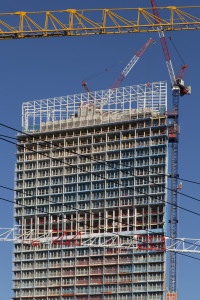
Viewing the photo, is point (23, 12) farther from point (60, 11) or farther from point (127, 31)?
point (127, 31)

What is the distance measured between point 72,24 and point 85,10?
3.72 meters

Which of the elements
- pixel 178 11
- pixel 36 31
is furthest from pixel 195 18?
pixel 36 31

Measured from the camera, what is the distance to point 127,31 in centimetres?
18900

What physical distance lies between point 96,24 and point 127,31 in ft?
20.4

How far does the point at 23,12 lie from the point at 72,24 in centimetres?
982

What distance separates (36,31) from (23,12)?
15.7 feet

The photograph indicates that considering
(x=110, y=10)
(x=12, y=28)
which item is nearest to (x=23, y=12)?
(x=12, y=28)

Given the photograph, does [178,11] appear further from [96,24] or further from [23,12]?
[23,12]

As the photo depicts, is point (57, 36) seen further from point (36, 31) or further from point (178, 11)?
point (178, 11)

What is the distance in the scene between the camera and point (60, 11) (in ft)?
617

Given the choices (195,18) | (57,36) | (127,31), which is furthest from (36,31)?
(195,18)

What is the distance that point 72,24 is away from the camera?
189 meters

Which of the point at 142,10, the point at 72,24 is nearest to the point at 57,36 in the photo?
the point at 72,24

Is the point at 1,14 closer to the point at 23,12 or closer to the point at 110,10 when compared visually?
the point at 23,12
